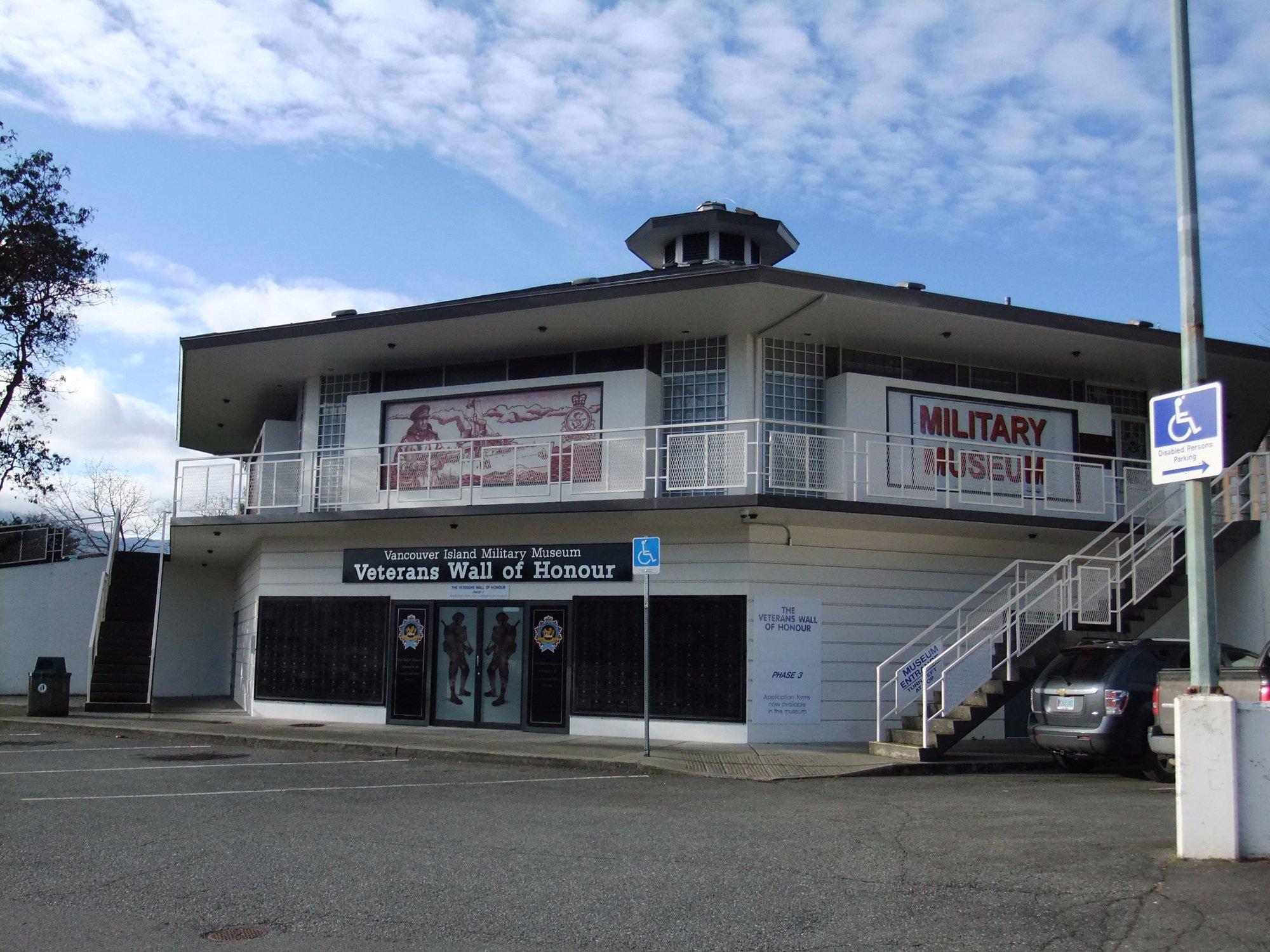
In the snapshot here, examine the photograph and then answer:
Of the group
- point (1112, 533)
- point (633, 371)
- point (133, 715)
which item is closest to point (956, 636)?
point (1112, 533)

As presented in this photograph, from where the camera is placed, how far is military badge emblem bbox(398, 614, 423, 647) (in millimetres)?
20078

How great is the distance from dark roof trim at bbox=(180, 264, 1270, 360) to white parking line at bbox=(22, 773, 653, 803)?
7236 millimetres

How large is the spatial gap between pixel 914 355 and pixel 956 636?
5.36m

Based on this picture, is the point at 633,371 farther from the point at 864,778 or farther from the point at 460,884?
the point at 460,884

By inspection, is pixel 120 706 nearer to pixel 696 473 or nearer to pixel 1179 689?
pixel 696 473

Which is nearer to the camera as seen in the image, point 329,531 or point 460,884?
point 460,884

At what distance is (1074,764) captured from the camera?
14.8 metres

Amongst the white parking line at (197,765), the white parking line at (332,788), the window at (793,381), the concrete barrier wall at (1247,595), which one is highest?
the window at (793,381)

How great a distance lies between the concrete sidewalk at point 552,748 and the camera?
14.5m

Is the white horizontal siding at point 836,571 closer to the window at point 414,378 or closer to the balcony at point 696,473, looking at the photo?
the balcony at point 696,473

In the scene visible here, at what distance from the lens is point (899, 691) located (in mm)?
18188

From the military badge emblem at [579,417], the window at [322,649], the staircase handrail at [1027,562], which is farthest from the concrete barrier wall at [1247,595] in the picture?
the window at [322,649]

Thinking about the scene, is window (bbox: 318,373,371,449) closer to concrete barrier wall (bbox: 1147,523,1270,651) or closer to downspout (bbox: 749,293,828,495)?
downspout (bbox: 749,293,828,495)

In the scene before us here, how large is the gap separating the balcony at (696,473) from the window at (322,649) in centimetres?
183
